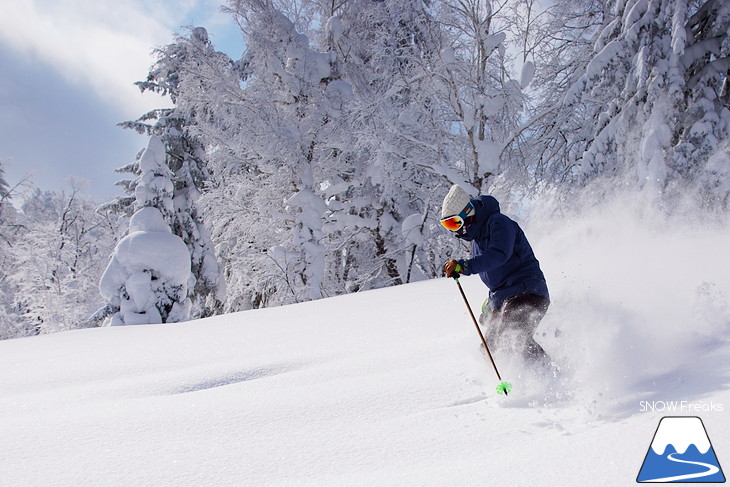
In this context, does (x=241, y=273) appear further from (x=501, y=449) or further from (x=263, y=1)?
(x=501, y=449)

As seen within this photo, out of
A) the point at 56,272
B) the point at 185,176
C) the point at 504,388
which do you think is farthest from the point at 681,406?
the point at 56,272

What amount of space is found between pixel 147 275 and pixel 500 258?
1102cm

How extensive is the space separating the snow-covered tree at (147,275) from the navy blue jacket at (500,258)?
409 inches

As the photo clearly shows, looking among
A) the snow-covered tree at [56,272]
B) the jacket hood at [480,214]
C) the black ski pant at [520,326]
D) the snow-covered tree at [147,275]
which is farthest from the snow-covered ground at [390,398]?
the snow-covered tree at [56,272]

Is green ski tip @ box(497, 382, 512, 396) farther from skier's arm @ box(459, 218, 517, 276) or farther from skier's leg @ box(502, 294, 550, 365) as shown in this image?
skier's arm @ box(459, 218, 517, 276)

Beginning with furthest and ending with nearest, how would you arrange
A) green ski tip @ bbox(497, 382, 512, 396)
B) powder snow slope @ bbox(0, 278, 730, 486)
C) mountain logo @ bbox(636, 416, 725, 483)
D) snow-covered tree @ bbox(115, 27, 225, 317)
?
snow-covered tree @ bbox(115, 27, 225, 317) < green ski tip @ bbox(497, 382, 512, 396) < powder snow slope @ bbox(0, 278, 730, 486) < mountain logo @ bbox(636, 416, 725, 483)

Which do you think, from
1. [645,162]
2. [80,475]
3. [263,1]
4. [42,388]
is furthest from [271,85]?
[80,475]

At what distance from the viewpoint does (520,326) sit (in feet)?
11.6

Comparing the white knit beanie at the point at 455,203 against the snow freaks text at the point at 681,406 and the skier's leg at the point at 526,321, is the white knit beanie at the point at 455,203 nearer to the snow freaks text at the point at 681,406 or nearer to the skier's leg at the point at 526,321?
the skier's leg at the point at 526,321

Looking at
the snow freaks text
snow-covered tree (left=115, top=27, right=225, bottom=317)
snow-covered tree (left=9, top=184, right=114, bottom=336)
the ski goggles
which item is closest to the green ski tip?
the snow freaks text

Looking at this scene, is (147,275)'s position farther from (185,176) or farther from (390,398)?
(390,398)

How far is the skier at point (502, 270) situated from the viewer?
11.5ft

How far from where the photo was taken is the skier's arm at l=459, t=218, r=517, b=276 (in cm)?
355

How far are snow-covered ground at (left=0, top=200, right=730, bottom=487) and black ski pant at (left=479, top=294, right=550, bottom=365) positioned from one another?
0.13 meters
